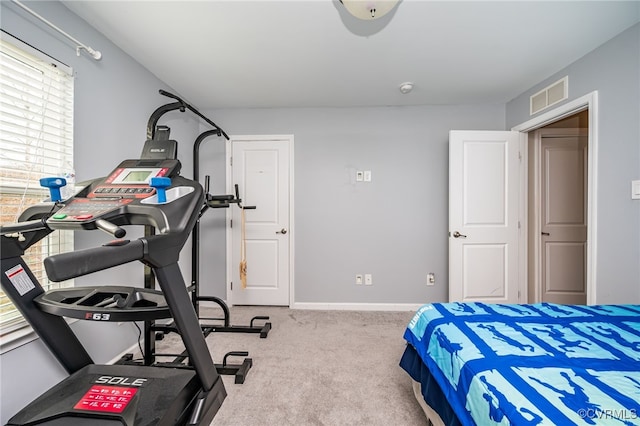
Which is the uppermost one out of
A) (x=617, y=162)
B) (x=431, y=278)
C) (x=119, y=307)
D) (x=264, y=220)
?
(x=617, y=162)

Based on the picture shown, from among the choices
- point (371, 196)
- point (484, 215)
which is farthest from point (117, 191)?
point (484, 215)

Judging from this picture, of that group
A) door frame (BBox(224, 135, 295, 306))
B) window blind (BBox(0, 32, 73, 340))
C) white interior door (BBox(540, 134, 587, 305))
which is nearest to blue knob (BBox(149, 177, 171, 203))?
window blind (BBox(0, 32, 73, 340))

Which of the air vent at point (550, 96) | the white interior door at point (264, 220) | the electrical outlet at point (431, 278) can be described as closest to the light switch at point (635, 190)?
the air vent at point (550, 96)

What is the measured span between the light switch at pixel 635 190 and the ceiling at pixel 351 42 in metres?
1.11

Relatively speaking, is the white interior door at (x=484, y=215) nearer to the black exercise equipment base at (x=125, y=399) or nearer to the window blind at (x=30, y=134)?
the black exercise equipment base at (x=125, y=399)

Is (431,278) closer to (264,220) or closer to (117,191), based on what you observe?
(264,220)

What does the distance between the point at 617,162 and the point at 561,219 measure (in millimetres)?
1485

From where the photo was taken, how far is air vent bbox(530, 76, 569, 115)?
7.73ft

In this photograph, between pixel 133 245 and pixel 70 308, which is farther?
pixel 70 308

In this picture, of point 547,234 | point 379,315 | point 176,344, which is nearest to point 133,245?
point 176,344

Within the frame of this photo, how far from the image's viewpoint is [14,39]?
Answer: 4.53 feet

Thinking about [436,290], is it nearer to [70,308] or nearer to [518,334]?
[518,334]

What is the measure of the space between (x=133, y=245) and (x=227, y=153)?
2.72 meters

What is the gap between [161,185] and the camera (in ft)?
3.34
